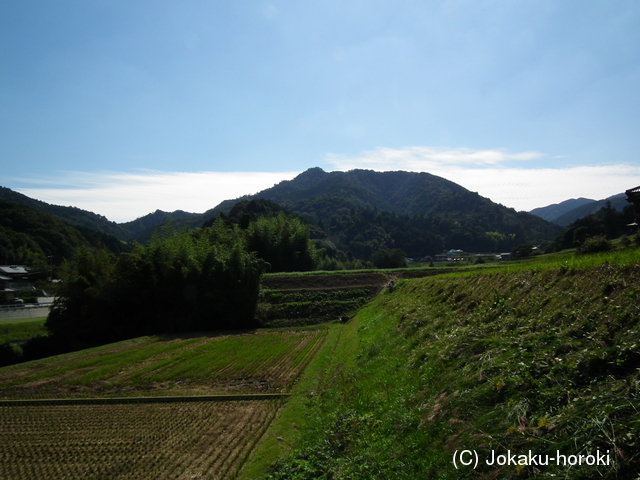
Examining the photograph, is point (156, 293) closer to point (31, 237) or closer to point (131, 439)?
point (131, 439)

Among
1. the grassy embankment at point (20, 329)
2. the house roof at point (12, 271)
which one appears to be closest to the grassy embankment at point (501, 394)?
the grassy embankment at point (20, 329)

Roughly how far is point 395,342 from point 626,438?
8714mm

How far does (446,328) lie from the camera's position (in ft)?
34.2

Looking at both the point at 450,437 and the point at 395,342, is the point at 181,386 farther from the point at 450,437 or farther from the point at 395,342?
the point at 450,437

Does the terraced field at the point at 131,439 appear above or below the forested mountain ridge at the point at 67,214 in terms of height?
below

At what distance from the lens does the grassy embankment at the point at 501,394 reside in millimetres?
4473

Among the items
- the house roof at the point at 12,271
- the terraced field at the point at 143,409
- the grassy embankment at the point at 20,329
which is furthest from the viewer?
the house roof at the point at 12,271

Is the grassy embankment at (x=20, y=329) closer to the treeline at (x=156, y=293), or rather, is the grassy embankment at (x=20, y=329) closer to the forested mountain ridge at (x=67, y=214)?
the treeline at (x=156, y=293)

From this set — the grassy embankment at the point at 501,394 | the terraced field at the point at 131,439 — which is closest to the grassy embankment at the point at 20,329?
the terraced field at the point at 131,439

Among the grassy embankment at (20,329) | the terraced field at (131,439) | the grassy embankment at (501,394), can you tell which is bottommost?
the grassy embankment at (20,329)

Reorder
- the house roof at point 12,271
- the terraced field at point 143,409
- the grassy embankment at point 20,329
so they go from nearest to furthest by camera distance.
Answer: the terraced field at point 143,409 < the grassy embankment at point 20,329 < the house roof at point 12,271

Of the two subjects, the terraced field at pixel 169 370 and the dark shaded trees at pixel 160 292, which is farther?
the dark shaded trees at pixel 160 292

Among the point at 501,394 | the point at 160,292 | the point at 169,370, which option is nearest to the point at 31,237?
the point at 160,292

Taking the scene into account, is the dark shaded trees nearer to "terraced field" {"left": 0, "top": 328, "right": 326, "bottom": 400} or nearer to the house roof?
"terraced field" {"left": 0, "top": 328, "right": 326, "bottom": 400}
